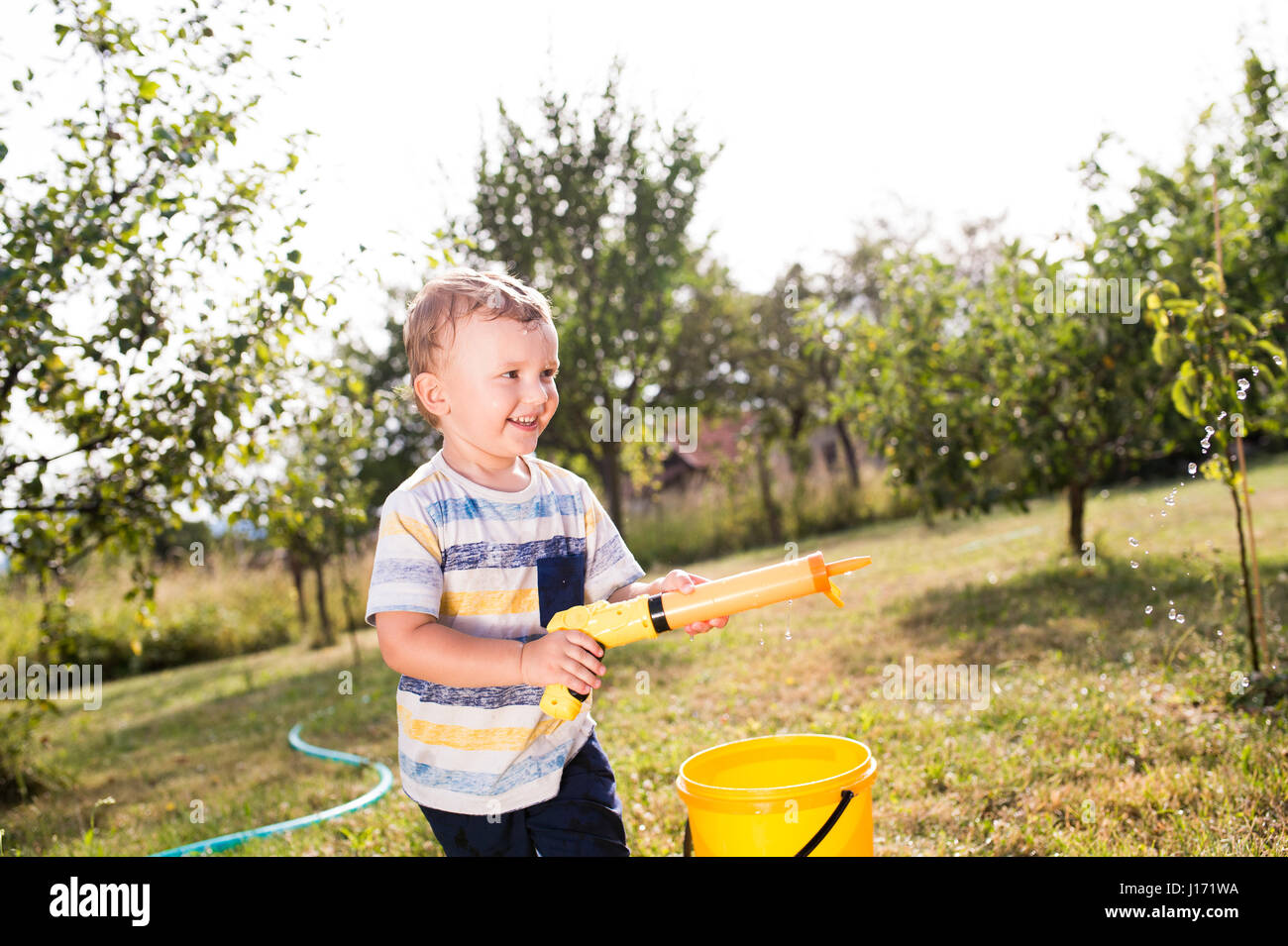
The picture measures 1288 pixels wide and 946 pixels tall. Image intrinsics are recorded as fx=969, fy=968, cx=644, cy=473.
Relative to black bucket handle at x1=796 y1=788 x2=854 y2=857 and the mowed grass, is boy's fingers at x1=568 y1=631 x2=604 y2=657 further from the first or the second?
the mowed grass

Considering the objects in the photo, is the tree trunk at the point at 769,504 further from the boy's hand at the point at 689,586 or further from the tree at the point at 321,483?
the boy's hand at the point at 689,586

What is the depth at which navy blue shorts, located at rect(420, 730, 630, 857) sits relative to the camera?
7.01 feet

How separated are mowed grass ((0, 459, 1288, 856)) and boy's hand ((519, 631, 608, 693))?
1.52 meters

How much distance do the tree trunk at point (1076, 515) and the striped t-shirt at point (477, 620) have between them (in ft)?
21.0

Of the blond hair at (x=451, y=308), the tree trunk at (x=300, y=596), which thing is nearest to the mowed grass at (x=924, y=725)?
the blond hair at (x=451, y=308)

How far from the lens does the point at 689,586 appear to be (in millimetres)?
2029

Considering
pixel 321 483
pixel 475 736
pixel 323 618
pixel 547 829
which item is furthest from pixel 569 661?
pixel 323 618

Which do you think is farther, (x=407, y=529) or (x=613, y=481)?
(x=613, y=481)

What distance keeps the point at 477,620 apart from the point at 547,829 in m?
0.49

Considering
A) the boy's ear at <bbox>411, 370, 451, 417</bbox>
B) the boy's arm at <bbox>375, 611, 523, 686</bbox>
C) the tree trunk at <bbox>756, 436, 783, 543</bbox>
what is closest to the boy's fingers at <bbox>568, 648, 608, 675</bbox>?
the boy's arm at <bbox>375, 611, 523, 686</bbox>

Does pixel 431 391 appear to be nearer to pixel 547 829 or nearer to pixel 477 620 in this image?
pixel 477 620

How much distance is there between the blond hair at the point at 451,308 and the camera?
2.13 metres
